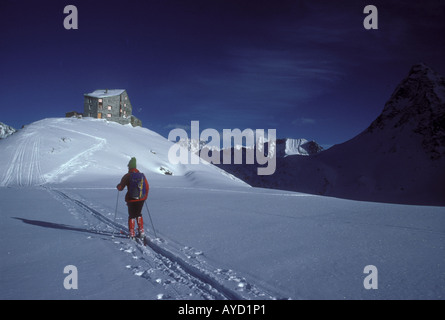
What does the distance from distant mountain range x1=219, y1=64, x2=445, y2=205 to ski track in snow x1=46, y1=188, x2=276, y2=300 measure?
83697 mm

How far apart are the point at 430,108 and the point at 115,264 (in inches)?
5113

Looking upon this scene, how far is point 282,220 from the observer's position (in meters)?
7.42

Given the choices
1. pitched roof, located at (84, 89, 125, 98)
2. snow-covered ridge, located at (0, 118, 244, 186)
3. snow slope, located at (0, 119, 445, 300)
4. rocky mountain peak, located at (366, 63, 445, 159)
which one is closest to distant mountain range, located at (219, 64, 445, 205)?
rocky mountain peak, located at (366, 63, 445, 159)

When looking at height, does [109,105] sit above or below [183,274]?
above

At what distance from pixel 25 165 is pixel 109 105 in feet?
126

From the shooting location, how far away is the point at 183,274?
411cm

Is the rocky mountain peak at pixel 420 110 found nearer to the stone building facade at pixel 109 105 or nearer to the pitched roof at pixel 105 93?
the stone building facade at pixel 109 105

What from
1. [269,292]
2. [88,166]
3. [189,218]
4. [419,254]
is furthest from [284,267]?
[88,166]

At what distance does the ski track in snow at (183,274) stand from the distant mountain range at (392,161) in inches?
3295

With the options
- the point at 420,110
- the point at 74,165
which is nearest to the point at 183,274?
the point at 74,165

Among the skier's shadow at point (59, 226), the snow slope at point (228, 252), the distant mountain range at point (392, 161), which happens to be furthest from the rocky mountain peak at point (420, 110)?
the skier's shadow at point (59, 226)

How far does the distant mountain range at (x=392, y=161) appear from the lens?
76.6 metres

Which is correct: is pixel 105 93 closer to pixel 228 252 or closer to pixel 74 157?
pixel 74 157
